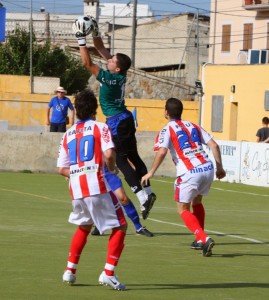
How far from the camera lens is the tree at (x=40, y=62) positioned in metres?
72.8

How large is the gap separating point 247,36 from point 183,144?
204 ft

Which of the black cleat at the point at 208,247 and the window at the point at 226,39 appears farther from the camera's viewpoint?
the window at the point at 226,39

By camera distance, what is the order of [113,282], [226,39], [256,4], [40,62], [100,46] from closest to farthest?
1. [113,282]
2. [100,46]
3. [256,4]
4. [40,62]
5. [226,39]

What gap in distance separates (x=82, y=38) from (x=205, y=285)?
144 inches

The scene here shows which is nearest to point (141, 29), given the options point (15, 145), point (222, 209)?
point (15, 145)

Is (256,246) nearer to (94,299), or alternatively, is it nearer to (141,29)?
(94,299)

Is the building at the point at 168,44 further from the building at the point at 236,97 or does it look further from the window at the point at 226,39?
the building at the point at 236,97

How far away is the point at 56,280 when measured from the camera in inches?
416

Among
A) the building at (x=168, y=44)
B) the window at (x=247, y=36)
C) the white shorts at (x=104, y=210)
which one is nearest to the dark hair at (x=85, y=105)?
the white shorts at (x=104, y=210)

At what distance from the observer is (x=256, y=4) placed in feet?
239

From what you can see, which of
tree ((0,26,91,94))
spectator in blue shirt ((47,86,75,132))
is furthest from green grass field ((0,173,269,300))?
tree ((0,26,91,94))

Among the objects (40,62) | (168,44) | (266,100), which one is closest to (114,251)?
(266,100)

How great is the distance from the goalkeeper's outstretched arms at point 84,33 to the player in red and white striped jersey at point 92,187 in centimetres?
273

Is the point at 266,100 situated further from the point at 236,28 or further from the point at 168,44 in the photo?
the point at 168,44
